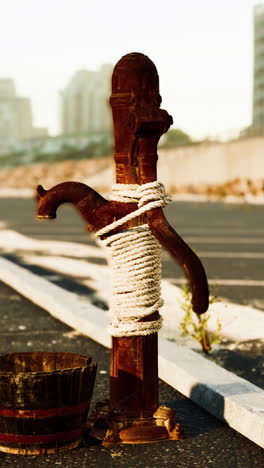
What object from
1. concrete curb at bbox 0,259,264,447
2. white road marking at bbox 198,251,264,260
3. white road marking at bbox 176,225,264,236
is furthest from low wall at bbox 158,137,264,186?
concrete curb at bbox 0,259,264,447

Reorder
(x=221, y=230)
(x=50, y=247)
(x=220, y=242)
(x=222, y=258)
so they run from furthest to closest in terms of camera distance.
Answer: (x=221, y=230) < (x=220, y=242) < (x=50, y=247) < (x=222, y=258)

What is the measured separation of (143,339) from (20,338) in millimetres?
2724

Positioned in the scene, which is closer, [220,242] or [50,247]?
[50,247]

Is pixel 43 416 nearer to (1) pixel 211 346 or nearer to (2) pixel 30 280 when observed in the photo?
(1) pixel 211 346

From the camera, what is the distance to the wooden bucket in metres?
3.74

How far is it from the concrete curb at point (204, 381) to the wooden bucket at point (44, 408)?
818 mm

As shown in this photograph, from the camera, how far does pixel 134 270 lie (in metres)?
4.09

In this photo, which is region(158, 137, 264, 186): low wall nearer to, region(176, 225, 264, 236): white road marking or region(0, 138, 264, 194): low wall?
region(0, 138, 264, 194): low wall

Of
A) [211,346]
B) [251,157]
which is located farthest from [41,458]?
[251,157]

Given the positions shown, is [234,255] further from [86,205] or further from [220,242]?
[86,205]

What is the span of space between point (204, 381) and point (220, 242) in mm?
10849

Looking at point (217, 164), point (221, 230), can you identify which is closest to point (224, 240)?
point (221, 230)

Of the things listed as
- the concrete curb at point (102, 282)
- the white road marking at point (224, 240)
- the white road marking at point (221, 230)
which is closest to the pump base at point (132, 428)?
the concrete curb at point (102, 282)

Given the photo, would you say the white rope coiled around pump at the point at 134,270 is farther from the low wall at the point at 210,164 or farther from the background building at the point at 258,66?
the background building at the point at 258,66
